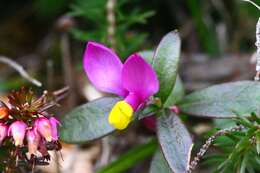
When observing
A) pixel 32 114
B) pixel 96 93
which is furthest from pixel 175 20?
pixel 32 114

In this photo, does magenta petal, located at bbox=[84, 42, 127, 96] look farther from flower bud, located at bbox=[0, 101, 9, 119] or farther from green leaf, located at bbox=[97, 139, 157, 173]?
green leaf, located at bbox=[97, 139, 157, 173]

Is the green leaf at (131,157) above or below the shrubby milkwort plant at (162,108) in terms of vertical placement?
below

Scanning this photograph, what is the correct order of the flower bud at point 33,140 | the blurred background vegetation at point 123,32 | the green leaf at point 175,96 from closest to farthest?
the flower bud at point 33,140 → the green leaf at point 175,96 → the blurred background vegetation at point 123,32

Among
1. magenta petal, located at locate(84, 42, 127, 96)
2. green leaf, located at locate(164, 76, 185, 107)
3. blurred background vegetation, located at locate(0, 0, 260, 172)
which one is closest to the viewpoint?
magenta petal, located at locate(84, 42, 127, 96)

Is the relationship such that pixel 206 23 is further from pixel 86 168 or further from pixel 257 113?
pixel 257 113

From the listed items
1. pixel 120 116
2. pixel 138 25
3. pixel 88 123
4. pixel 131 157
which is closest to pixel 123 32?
pixel 138 25

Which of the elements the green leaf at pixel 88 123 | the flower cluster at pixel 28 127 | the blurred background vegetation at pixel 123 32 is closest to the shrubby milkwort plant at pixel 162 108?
the green leaf at pixel 88 123

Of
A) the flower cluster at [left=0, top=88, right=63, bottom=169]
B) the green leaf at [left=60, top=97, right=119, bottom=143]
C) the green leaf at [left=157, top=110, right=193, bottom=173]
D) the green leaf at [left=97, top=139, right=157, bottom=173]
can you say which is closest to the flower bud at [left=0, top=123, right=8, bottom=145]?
the flower cluster at [left=0, top=88, right=63, bottom=169]

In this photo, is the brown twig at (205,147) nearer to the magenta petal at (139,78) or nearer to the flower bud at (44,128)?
the magenta petal at (139,78)
